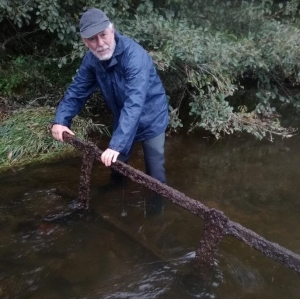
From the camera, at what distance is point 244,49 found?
655 cm

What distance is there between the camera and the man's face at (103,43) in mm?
3520

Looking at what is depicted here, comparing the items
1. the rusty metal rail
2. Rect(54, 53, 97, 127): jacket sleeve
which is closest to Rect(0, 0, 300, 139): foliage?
Rect(54, 53, 97, 127): jacket sleeve

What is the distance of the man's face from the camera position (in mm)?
3520

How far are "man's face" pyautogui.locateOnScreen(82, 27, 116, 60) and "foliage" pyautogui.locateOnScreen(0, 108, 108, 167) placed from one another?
116 inches

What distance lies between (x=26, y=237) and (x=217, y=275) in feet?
6.72

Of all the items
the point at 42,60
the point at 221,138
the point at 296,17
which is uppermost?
the point at 296,17

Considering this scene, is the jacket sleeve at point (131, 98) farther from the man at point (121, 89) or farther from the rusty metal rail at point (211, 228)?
the rusty metal rail at point (211, 228)

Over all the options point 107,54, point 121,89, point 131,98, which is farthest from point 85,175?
point 107,54

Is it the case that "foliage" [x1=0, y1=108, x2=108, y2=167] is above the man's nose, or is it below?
below

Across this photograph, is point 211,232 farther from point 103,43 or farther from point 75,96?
point 75,96

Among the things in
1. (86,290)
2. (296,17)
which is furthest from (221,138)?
(86,290)

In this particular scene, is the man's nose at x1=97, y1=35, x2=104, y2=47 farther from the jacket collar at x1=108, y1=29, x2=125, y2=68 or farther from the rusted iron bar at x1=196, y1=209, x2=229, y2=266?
the rusted iron bar at x1=196, y1=209, x2=229, y2=266

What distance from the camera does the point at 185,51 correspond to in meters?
6.09

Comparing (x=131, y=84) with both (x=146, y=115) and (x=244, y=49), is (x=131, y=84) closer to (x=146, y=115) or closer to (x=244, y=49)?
(x=146, y=115)
